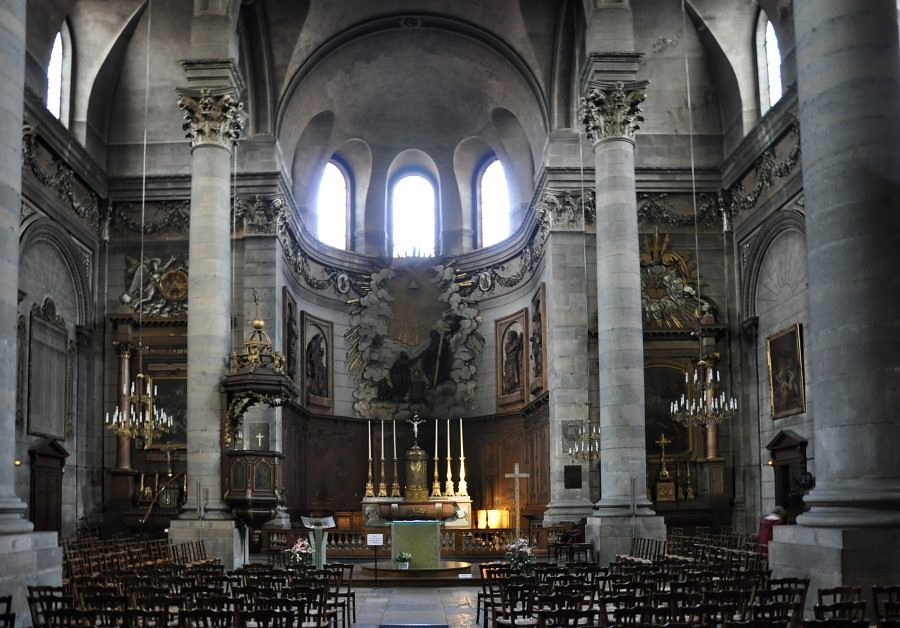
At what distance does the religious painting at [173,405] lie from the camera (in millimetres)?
32219

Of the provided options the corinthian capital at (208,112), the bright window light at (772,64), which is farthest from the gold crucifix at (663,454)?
the corinthian capital at (208,112)

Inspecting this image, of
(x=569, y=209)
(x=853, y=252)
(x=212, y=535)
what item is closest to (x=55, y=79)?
(x=569, y=209)

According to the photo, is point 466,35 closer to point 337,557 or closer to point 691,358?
point 691,358

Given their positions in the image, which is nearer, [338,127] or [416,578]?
[416,578]

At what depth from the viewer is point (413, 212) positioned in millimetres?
43656

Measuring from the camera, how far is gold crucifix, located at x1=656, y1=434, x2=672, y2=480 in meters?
30.6

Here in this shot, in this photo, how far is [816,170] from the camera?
12352mm

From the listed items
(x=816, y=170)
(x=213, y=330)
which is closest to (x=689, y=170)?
(x=213, y=330)

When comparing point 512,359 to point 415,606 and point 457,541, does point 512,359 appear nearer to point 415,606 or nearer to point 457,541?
point 457,541

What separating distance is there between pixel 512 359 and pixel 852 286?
2671 cm

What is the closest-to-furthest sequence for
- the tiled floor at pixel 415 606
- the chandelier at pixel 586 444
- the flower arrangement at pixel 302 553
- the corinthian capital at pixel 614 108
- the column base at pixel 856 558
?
1. the column base at pixel 856 558
2. the tiled floor at pixel 415 606
3. the flower arrangement at pixel 302 553
4. the corinthian capital at pixel 614 108
5. the chandelier at pixel 586 444

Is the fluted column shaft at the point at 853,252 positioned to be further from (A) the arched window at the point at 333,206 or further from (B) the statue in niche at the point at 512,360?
(A) the arched window at the point at 333,206

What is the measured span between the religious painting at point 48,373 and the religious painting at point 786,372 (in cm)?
1843

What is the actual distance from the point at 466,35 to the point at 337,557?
56.2ft
